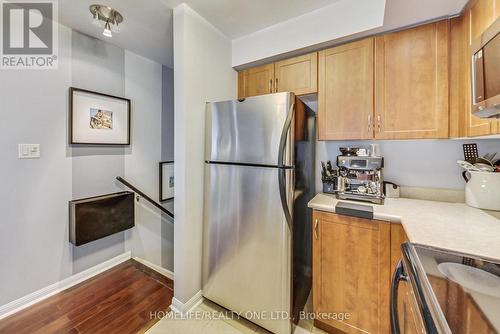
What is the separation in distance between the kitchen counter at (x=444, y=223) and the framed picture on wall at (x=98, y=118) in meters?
2.09

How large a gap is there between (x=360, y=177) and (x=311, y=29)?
1261 millimetres

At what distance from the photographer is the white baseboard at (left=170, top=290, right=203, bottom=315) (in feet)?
5.58

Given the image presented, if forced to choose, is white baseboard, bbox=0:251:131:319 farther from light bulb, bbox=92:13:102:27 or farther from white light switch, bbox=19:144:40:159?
light bulb, bbox=92:13:102:27

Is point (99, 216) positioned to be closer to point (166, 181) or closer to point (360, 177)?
point (166, 181)

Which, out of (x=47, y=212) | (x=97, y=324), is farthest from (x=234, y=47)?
(x=97, y=324)

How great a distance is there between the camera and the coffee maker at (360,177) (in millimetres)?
1578

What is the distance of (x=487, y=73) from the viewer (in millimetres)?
874

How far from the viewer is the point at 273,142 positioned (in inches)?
57.2

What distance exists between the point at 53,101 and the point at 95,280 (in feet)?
5.61

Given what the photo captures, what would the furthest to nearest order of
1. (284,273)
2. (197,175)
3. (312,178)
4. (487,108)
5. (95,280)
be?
(95,280), (312,178), (197,175), (284,273), (487,108)

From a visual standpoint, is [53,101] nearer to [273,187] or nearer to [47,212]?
[47,212]

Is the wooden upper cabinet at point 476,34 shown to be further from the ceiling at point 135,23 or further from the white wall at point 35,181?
the white wall at point 35,181

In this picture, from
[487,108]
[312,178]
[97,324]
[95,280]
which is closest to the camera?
[487,108]

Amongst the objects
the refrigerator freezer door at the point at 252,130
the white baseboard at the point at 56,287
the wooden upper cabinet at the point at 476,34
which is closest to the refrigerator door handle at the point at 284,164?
the refrigerator freezer door at the point at 252,130
